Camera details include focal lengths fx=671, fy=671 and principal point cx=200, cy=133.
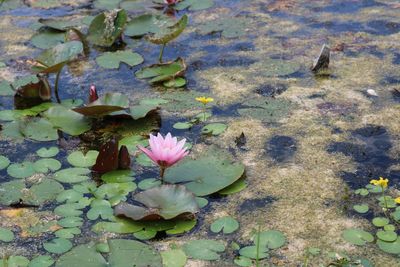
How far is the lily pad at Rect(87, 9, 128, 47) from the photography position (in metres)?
3.72

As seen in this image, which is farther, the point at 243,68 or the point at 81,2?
the point at 81,2

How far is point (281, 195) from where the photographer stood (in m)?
2.41

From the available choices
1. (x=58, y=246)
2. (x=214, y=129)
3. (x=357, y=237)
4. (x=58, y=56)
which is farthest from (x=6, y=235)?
(x=58, y=56)

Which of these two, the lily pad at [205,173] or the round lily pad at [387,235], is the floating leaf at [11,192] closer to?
the lily pad at [205,173]

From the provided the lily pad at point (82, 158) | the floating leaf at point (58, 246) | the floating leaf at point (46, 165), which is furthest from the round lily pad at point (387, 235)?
the floating leaf at point (46, 165)

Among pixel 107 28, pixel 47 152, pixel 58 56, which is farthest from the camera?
pixel 107 28

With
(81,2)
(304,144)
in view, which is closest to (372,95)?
(304,144)

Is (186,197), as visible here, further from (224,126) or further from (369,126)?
(369,126)

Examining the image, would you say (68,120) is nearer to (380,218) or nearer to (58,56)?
(58,56)

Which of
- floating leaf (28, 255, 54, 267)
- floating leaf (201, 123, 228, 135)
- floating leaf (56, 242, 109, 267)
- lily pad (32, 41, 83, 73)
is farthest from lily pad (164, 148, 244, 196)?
lily pad (32, 41, 83, 73)

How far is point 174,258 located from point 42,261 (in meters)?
0.40

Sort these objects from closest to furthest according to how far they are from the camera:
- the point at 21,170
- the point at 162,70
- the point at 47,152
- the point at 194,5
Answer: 1. the point at 21,170
2. the point at 47,152
3. the point at 162,70
4. the point at 194,5

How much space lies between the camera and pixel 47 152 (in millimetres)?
2674

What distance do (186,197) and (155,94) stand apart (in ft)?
3.26
